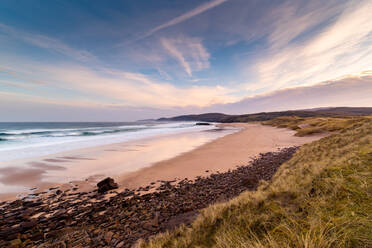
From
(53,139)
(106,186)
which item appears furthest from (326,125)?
(53,139)

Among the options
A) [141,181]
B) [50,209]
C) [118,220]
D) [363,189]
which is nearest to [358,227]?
[363,189]

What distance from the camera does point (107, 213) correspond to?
4.79 m

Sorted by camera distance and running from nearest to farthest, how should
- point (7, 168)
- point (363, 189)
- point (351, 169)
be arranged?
1. point (363, 189)
2. point (351, 169)
3. point (7, 168)

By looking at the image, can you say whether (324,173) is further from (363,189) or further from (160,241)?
(160,241)

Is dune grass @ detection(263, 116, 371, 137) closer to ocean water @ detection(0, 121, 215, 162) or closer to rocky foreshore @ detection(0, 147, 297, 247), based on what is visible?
rocky foreshore @ detection(0, 147, 297, 247)

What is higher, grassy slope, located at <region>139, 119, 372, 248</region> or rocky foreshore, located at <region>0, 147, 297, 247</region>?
grassy slope, located at <region>139, 119, 372, 248</region>

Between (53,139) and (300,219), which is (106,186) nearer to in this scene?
(300,219)

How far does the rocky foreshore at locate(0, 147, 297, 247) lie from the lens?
3.80m

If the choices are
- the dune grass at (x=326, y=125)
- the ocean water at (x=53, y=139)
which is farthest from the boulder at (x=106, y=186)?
the dune grass at (x=326, y=125)

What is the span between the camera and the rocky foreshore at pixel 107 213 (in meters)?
3.80

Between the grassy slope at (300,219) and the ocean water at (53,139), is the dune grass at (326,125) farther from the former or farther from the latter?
the ocean water at (53,139)

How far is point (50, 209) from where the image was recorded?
17.0ft

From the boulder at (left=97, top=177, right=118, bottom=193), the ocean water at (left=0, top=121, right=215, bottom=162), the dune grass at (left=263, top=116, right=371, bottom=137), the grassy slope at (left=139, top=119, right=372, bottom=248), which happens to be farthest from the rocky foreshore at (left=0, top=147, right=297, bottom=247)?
the dune grass at (left=263, top=116, right=371, bottom=137)

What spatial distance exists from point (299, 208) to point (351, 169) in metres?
2.57
